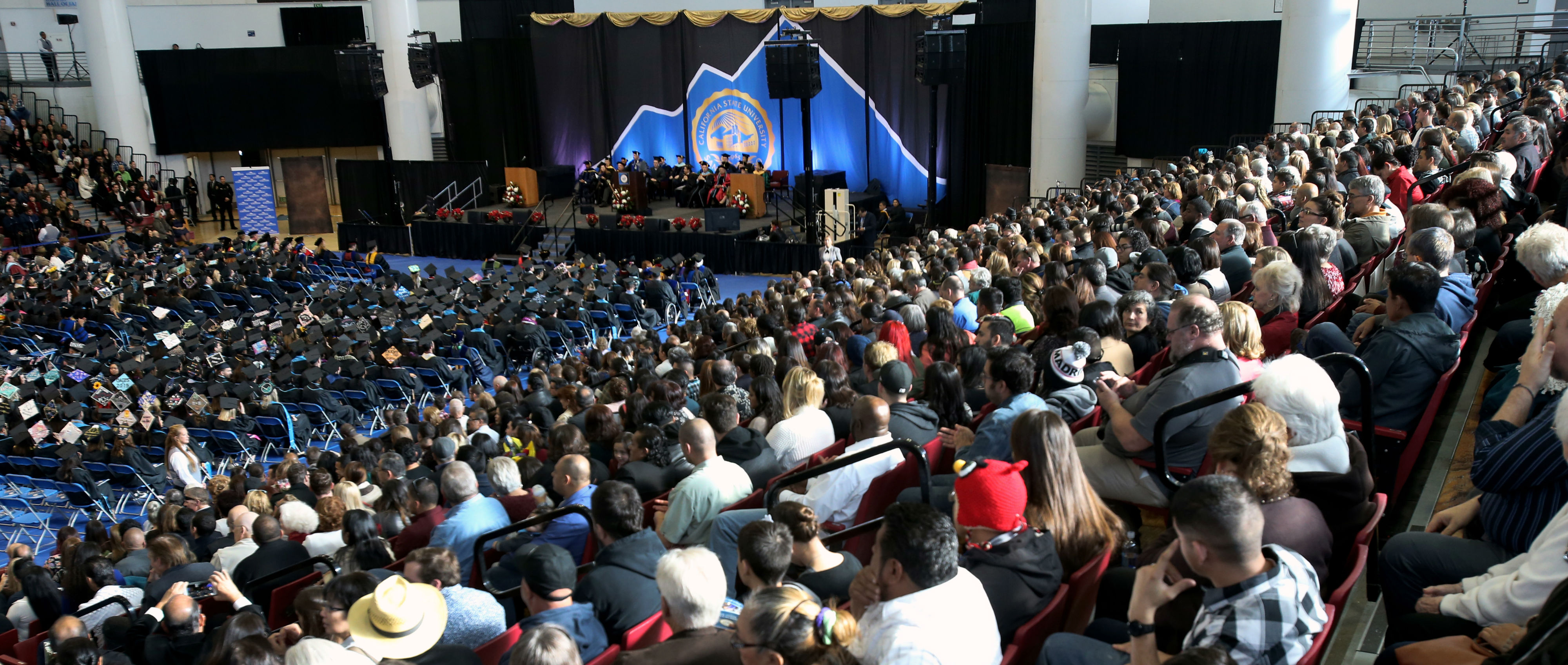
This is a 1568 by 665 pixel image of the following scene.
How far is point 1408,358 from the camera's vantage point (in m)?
3.43

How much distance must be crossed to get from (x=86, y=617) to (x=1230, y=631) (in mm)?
4789

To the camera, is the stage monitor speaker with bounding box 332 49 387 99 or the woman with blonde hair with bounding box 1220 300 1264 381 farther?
the stage monitor speaker with bounding box 332 49 387 99

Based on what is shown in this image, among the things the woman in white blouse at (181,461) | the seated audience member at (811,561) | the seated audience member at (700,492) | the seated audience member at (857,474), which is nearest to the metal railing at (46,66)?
the woman in white blouse at (181,461)

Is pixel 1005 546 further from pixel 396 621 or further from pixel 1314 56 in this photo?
pixel 1314 56

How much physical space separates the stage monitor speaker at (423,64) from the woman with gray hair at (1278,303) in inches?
750

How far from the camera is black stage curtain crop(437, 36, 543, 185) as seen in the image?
915 inches

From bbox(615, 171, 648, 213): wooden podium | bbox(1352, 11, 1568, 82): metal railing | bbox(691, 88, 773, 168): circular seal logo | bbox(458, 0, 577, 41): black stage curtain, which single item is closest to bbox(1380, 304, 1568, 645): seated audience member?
bbox(1352, 11, 1568, 82): metal railing

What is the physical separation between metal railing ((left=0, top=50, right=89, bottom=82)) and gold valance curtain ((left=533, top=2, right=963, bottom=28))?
415 inches

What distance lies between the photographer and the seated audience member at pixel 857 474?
150 inches

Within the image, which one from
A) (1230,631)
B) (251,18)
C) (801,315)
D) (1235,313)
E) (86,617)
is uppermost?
(251,18)

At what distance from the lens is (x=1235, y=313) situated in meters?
3.71

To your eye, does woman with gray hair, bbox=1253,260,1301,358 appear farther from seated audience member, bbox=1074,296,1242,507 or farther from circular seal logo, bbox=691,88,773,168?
circular seal logo, bbox=691,88,773,168

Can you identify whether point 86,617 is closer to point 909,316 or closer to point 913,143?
point 909,316

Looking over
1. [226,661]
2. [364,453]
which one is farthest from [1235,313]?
[364,453]
